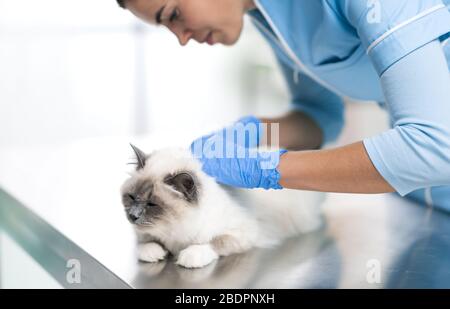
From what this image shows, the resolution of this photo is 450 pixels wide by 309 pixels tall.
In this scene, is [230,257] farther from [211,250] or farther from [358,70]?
[358,70]

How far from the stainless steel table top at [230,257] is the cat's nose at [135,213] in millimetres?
109

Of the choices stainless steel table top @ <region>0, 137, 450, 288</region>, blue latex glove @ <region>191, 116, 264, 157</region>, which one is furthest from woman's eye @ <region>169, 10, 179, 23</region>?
stainless steel table top @ <region>0, 137, 450, 288</region>

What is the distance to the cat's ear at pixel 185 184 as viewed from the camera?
1.24 metres

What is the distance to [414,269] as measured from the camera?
123 centimetres

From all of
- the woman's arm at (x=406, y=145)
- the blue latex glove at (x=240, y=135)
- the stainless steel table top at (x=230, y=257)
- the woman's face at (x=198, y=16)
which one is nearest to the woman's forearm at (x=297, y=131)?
the blue latex glove at (x=240, y=135)

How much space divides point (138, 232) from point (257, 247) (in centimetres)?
29

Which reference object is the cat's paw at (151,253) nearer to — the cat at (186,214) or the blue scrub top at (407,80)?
the cat at (186,214)

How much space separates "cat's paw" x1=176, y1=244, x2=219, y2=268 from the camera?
47.8 inches

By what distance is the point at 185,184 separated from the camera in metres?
1.25

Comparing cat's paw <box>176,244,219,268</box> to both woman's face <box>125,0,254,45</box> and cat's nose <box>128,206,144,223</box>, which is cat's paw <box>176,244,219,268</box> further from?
woman's face <box>125,0,254,45</box>

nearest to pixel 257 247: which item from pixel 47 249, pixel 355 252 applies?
pixel 355 252

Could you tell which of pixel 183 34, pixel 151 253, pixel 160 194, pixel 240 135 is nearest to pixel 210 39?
pixel 183 34

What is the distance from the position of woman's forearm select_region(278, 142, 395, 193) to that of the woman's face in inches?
18.7

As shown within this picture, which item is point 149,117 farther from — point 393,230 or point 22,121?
point 393,230
